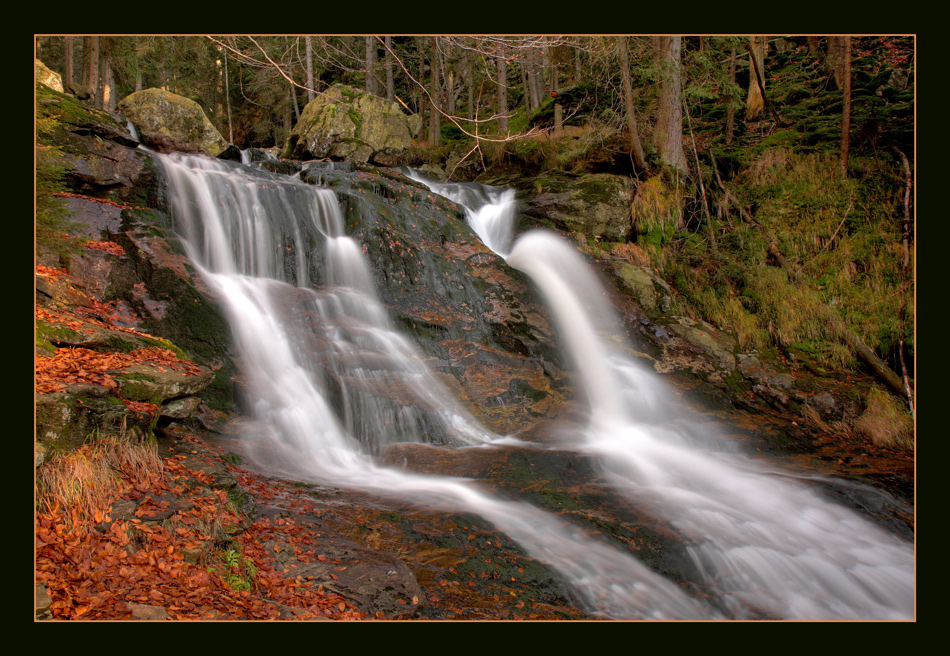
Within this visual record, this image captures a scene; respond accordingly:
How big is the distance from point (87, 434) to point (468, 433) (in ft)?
15.4

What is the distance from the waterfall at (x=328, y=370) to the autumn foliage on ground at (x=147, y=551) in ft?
5.23

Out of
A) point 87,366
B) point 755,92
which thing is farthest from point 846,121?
point 87,366

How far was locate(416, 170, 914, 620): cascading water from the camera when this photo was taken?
4945 mm

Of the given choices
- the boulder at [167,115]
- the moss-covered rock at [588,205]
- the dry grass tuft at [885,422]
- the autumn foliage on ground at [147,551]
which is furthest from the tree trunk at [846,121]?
the boulder at [167,115]

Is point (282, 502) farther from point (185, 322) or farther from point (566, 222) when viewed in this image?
point (566, 222)

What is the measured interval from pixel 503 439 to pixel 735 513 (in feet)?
10.5

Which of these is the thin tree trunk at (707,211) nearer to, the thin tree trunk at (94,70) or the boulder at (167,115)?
the boulder at (167,115)

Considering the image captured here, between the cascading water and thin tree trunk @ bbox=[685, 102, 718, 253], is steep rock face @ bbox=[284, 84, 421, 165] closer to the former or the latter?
thin tree trunk @ bbox=[685, 102, 718, 253]

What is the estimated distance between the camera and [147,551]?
377 centimetres

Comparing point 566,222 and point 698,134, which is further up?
point 698,134

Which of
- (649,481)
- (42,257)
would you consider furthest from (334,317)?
(649,481)

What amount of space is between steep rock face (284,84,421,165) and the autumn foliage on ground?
1451 centimetres

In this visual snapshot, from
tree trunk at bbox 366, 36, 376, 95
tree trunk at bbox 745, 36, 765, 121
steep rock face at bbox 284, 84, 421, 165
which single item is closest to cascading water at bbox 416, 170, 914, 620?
steep rock face at bbox 284, 84, 421, 165

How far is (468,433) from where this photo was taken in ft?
25.2
